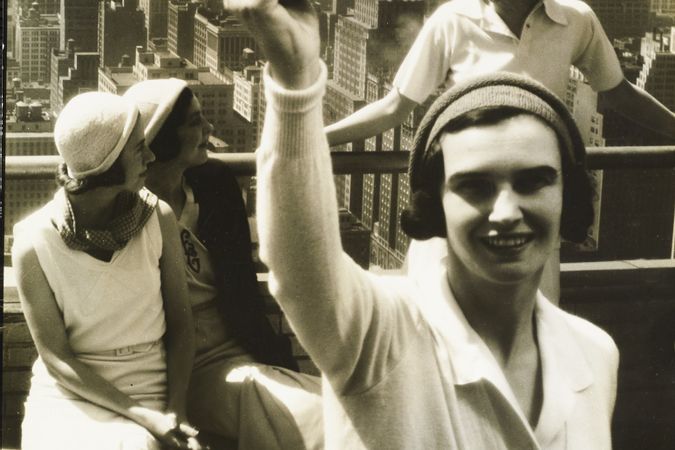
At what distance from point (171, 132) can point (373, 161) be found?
430 millimetres

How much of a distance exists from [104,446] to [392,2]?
1.03 m

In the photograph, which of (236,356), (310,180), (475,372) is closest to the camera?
(310,180)

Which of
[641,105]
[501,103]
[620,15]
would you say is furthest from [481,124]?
[620,15]

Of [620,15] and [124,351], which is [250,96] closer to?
[124,351]

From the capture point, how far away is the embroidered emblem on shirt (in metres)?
1.75

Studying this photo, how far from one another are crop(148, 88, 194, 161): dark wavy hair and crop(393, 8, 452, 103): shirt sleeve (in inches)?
13.6

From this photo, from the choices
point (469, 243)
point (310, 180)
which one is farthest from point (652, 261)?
point (310, 180)

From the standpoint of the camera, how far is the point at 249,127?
1985mm

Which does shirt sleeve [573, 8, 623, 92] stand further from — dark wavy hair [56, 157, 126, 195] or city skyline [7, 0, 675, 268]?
dark wavy hair [56, 157, 126, 195]

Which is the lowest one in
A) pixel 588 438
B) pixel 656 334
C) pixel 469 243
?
pixel 656 334

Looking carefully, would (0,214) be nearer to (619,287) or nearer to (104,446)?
(104,446)

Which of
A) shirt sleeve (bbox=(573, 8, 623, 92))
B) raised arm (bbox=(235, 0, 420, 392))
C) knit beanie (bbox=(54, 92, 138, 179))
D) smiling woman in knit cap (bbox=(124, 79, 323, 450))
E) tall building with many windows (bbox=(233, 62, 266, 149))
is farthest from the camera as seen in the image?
tall building with many windows (bbox=(233, 62, 266, 149))

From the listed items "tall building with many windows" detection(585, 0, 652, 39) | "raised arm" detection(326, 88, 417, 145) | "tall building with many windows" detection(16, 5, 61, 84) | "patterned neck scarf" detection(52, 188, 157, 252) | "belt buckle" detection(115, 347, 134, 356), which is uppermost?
"tall building with many windows" detection(585, 0, 652, 39)

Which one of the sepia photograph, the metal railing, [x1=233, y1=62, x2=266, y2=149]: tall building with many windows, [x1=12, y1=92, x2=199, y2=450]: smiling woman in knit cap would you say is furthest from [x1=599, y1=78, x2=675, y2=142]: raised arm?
[x1=12, y1=92, x2=199, y2=450]: smiling woman in knit cap
